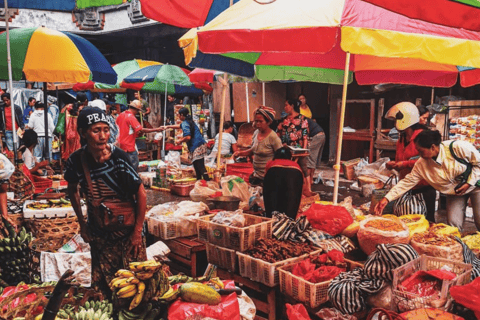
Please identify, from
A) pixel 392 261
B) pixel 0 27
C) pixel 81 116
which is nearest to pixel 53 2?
pixel 81 116

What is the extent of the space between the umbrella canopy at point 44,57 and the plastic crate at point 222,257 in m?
3.70

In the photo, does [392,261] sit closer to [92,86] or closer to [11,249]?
[11,249]

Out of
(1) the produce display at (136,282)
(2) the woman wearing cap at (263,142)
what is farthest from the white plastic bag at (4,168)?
(2) the woman wearing cap at (263,142)

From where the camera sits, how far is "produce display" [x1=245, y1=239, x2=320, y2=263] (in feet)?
14.4

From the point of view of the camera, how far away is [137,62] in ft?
47.8

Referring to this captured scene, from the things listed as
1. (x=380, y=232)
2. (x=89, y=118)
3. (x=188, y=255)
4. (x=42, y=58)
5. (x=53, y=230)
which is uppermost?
(x=42, y=58)

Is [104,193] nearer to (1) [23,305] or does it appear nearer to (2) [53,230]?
(1) [23,305]

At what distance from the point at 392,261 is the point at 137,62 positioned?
12584mm

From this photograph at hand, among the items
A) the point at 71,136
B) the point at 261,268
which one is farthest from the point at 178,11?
the point at 71,136

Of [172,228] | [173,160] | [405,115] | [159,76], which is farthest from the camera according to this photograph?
[159,76]

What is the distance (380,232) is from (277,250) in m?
1.02

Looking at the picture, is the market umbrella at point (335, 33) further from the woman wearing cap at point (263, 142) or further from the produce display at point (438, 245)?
the produce display at point (438, 245)

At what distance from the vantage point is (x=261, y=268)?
169 inches

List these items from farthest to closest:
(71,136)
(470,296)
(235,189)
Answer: (71,136) → (235,189) → (470,296)
